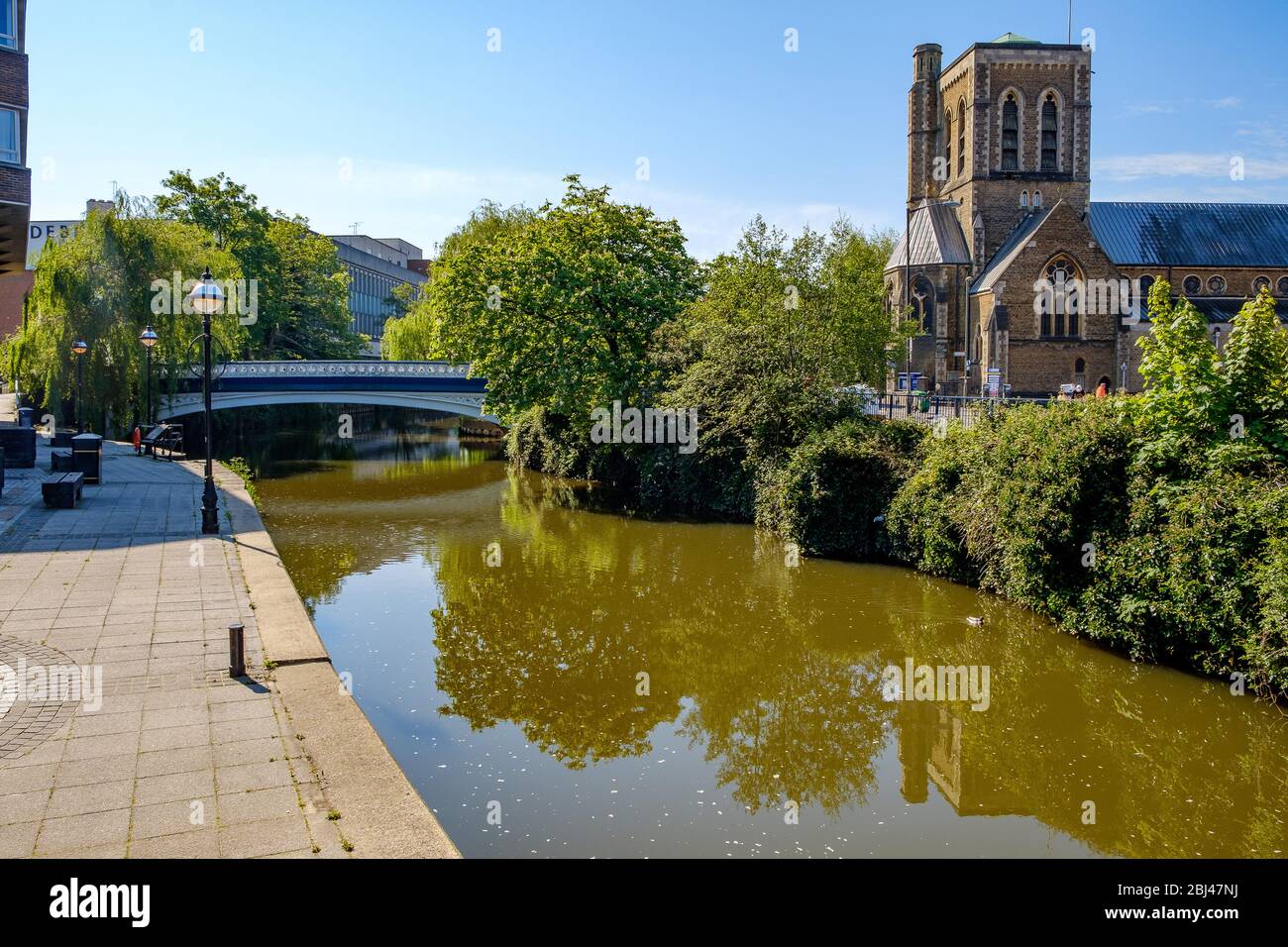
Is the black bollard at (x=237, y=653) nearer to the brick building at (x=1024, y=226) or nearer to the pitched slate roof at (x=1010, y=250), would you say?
the brick building at (x=1024, y=226)

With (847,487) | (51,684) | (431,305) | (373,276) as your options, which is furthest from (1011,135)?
(373,276)

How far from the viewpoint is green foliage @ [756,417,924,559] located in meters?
21.5

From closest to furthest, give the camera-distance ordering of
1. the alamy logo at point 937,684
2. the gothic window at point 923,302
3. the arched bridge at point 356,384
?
1. the alamy logo at point 937,684
2. the arched bridge at point 356,384
3. the gothic window at point 923,302

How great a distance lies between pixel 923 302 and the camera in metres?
53.0

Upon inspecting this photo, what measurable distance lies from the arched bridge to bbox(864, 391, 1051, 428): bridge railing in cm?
1905

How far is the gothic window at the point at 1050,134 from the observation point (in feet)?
180

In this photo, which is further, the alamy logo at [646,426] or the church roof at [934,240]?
the church roof at [934,240]

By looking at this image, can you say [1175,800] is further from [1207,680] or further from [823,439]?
[823,439]

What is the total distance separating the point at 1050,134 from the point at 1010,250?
8.69m

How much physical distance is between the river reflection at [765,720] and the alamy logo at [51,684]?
2785mm

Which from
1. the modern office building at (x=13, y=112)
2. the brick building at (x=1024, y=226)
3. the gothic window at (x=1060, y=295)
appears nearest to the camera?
the modern office building at (x=13, y=112)

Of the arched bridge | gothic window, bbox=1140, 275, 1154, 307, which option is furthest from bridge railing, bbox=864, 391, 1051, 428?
gothic window, bbox=1140, 275, 1154, 307
